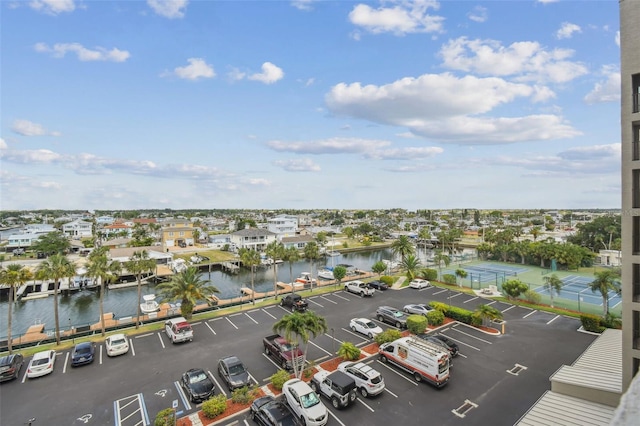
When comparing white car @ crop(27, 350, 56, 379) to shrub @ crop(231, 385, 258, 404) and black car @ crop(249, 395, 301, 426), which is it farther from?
black car @ crop(249, 395, 301, 426)

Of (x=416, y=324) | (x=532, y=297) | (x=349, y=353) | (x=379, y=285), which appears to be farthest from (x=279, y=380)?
(x=532, y=297)

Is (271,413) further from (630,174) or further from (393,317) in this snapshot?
(630,174)

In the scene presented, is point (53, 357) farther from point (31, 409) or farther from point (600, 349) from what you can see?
point (600, 349)

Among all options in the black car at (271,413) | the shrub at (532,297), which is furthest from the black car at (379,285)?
the black car at (271,413)

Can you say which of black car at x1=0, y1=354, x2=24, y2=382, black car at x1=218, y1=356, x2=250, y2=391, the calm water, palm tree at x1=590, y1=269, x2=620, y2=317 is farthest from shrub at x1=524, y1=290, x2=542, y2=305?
black car at x1=0, y1=354, x2=24, y2=382

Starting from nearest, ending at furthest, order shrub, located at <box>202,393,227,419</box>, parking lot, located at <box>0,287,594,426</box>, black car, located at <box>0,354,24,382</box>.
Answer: shrub, located at <box>202,393,227,419</box> < parking lot, located at <box>0,287,594,426</box> < black car, located at <box>0,354,24,382</box>

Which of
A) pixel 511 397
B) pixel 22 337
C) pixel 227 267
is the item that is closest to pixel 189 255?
pixel 227 267

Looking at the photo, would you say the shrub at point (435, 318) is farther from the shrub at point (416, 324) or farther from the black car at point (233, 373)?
the black car at point (233, 373)
